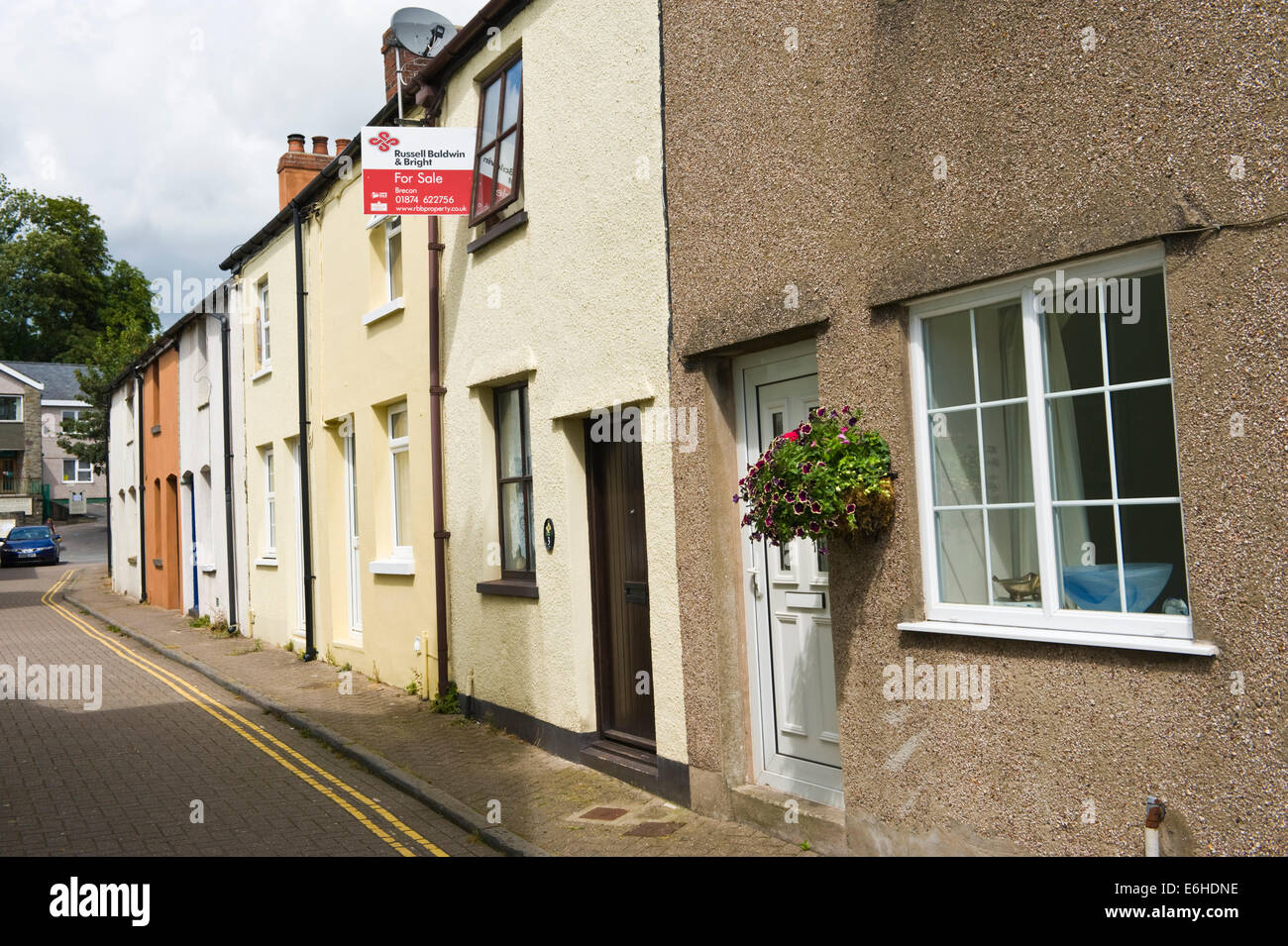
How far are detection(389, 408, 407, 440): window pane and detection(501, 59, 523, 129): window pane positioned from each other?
150 inches

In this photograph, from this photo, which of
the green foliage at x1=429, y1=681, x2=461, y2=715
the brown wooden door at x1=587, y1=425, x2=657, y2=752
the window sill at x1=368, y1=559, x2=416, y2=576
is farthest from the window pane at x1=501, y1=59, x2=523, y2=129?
the green foliage at x1=429, y1=681, x2=461, y2=715

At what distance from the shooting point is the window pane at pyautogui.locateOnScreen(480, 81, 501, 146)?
9.89 metres

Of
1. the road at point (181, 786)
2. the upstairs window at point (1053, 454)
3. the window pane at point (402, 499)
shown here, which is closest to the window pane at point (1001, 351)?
the upstairs window at point (1053, 454)

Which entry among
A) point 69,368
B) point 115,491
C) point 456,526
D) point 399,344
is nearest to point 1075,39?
point 456,526

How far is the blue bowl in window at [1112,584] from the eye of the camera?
4363mm

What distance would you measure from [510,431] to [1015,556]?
18.7ft

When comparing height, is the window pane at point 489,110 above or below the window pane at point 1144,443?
above

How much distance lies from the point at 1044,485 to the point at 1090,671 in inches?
30.7

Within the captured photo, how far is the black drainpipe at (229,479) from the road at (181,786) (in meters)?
4.60

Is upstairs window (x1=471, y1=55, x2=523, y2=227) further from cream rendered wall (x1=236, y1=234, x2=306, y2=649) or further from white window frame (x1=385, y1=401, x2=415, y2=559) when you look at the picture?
cream rendered wall (x1=236, y1=234, x2=306, y2=649)

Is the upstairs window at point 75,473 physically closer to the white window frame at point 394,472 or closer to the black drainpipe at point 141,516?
the black drainpipe at point 141,516

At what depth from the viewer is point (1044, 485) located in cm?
468

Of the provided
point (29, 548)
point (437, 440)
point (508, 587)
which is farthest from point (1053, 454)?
point (29, 548)

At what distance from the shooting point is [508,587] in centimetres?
941
